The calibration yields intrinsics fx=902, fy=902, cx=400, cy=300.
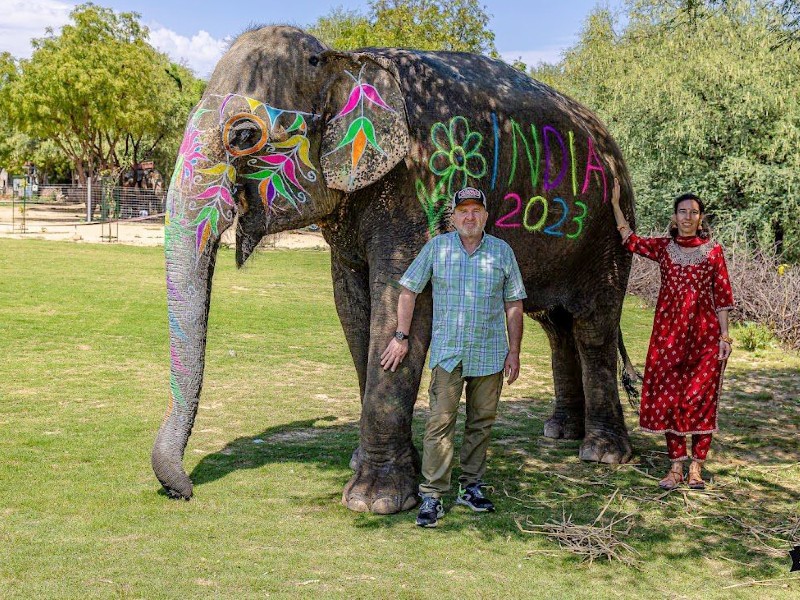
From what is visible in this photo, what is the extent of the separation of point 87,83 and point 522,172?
113 ft

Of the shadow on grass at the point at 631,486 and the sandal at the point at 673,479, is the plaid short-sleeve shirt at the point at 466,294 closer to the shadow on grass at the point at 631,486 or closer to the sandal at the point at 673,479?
the shadow on grass at the point at 631,486

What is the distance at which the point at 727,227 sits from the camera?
16781mm

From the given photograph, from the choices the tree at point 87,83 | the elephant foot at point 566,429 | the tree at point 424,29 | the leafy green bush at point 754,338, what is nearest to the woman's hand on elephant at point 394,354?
the elephant foot at point 566,429

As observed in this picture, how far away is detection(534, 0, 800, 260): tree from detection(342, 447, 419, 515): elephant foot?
12338 millimetres

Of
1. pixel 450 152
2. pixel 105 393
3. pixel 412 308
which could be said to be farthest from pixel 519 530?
pixel 105 393

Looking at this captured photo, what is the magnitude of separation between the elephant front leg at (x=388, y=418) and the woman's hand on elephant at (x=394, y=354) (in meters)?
0.05

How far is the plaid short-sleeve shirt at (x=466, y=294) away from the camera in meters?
5.00

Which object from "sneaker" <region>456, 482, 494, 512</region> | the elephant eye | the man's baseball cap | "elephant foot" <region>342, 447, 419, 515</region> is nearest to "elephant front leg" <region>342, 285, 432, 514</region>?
"elephant foot" <region>342, 447, 419, 515</region>

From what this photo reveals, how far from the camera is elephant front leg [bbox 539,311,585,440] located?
7180mm

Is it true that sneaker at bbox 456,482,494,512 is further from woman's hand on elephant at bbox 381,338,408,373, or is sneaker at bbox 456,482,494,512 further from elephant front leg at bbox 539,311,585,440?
elephant front leg at bbox 539,311,585,440

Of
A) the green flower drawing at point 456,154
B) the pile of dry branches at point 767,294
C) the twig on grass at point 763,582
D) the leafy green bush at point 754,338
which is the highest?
the green flower drawing at point 456,154

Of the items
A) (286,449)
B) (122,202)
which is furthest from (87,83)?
(286,449)

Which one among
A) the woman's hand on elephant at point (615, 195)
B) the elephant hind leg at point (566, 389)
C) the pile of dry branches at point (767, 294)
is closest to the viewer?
the woman's hand on elephant at point (615, 195)

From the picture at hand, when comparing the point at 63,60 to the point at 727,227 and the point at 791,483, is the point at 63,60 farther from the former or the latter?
the point at 791,483
